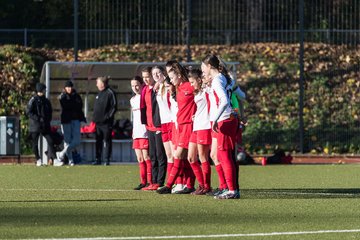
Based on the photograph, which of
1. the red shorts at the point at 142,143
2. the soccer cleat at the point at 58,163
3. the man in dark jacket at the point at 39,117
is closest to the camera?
the red shorts at the point at 142,143

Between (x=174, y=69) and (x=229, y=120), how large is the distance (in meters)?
1.54

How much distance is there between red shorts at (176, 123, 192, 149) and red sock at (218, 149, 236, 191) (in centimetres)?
130

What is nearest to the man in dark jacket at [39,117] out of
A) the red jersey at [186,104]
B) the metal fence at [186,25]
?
the metal fence at [186,25]

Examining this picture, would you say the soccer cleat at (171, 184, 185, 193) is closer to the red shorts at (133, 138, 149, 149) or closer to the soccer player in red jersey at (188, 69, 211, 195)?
the soccer player in red jersey at (188, 69, 211, 195)

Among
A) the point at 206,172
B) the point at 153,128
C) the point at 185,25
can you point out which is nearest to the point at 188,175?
the point at 206,172


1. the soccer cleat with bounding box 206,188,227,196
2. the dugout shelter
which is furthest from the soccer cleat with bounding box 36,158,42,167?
the soccer cleat with bounding box 206,188,227,196

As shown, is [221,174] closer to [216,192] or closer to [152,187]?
[216,192]

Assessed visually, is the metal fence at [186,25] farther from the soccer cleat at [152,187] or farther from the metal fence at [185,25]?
the soccer cleat at [152,187]

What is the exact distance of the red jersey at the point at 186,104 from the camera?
16.6 metres

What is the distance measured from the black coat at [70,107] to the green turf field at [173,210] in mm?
5951

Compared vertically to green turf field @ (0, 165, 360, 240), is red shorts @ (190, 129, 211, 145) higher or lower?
higher

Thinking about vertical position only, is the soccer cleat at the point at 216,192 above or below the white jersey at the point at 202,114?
below

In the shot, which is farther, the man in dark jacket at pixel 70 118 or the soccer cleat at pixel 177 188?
the man in dark jacket at pixel 70 118

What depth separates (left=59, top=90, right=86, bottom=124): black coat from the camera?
1068 inches
